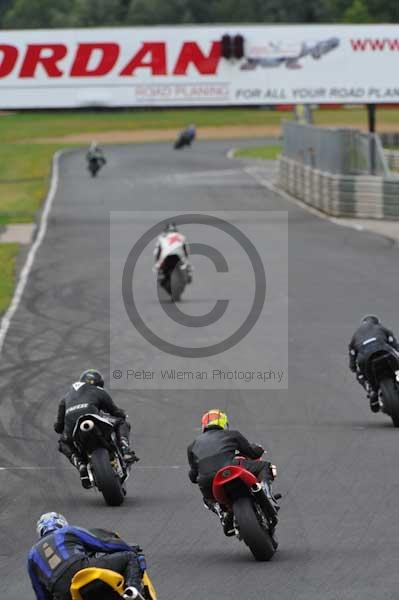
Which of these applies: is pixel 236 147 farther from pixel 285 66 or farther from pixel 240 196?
pixel 285 66

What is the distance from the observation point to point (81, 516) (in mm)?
11516

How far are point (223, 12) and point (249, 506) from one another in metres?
119

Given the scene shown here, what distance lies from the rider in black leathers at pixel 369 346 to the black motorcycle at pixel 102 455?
3361 mm

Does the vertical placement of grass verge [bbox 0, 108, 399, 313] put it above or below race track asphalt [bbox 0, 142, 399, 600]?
above

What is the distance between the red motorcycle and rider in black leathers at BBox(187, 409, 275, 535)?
12 centimetres

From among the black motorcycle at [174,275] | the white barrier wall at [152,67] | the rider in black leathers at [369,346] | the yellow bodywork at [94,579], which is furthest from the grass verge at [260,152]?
the yellow bodywork at [94,579]

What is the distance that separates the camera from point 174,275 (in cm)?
2372

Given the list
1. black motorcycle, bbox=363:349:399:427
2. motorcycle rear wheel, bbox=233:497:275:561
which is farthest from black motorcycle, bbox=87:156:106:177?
motorcycle rear wheel, bbox=233:497:275:561

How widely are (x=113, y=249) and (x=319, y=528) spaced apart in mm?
22296

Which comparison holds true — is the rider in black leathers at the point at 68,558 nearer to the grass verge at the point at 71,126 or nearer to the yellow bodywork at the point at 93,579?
the yellow bodywork at the point at 93,579

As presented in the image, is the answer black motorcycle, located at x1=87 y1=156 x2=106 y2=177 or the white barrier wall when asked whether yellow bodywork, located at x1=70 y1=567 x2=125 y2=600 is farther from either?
black motorcycle, located at x1=87 y1=156 x2=106 y2=177

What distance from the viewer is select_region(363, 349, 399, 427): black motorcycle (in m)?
14.3

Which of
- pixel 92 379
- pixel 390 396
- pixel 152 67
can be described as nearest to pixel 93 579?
pixel 92 379

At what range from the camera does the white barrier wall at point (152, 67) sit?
37.1m
